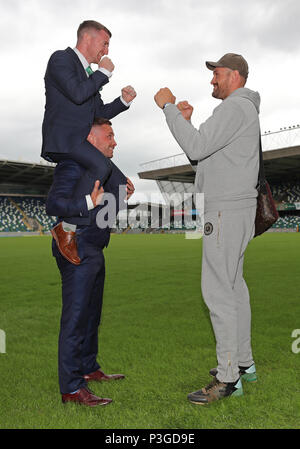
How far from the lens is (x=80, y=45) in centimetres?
241

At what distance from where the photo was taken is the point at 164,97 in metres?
2.48

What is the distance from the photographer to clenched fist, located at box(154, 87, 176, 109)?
2475 millimetres

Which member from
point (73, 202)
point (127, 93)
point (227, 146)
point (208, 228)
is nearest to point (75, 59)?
point (127, 93)

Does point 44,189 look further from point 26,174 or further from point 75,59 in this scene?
point 75,59

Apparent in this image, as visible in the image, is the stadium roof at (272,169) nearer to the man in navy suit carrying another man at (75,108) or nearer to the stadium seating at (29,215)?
the stadium seating at (29,215)

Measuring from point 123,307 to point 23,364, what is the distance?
2307 mm

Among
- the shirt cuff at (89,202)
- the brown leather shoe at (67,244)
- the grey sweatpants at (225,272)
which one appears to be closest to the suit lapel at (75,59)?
the shirt cuff at (89,202)

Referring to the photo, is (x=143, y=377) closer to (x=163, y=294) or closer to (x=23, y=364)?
(x=23, y=364)

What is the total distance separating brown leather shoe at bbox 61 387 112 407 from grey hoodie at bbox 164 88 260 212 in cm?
125

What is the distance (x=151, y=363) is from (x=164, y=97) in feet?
6.18

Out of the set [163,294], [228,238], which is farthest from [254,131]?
[163,294]

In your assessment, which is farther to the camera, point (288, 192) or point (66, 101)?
point (288, 192)

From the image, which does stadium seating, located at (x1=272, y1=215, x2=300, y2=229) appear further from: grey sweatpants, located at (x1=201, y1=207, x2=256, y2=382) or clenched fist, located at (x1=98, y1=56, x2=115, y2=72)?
clenched fist, located at (x1=98, y1=56, x2=115, y2=72)

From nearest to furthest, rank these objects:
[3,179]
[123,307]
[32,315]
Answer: [32,315] < [123,307] < [3,179]
